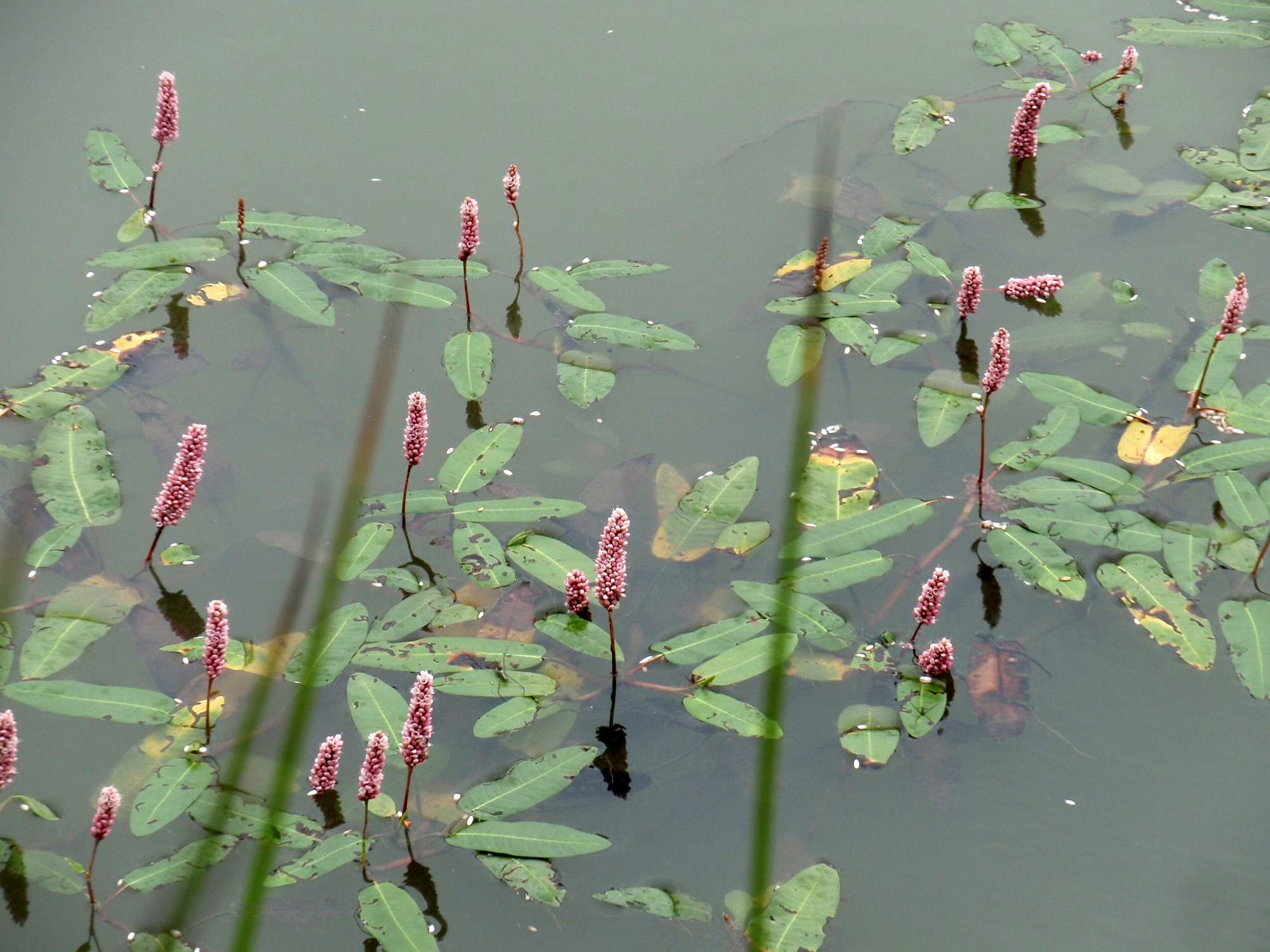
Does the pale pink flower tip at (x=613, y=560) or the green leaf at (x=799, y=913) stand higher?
the pale pink flower tip at (x=613, y=560)

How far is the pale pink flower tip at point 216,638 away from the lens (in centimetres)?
212

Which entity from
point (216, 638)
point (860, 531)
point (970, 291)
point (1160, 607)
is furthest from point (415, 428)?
point (1160, 607)

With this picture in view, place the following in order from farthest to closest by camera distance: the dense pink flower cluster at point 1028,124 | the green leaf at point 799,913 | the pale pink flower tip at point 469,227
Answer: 1. the dense pink flower cluster at point 1028,124
2. the pale pink flower tip at point 469,227
3. the green leaf at point 799,913

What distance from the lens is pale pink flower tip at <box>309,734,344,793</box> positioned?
85.0 inches

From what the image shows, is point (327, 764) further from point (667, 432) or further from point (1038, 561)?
point (1038, 561)

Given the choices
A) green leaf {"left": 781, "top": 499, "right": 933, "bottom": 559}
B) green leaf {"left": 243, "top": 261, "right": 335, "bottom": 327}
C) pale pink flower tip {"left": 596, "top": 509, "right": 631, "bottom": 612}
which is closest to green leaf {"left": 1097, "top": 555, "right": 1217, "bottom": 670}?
green leaf {"left": 781, "top": 499, "right": 933, "bottom": 559}

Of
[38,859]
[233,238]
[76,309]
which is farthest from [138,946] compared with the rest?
[233,238]

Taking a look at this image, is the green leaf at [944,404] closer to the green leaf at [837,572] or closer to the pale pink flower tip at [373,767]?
the green leaf at [837,572]

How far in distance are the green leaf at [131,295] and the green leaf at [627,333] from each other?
108cm

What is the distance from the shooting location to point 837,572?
2.59 m

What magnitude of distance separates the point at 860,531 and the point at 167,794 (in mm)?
1483

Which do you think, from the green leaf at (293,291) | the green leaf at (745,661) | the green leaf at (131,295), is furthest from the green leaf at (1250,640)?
the green leaf at (131,295)

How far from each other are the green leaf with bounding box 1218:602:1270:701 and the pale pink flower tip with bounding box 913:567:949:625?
2.12 feet

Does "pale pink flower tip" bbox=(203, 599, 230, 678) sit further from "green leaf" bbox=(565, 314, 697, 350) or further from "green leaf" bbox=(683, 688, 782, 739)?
"green leaf" bbox=(565, 314, 697, 350)
